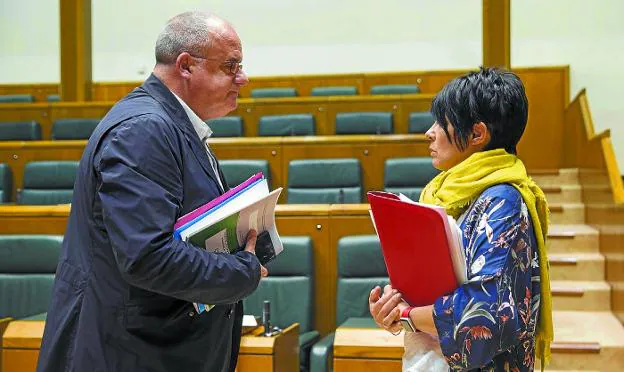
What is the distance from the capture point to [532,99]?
396cm

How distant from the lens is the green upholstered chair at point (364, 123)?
293 centimetres

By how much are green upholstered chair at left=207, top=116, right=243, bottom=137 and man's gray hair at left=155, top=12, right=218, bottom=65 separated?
2.23 metres

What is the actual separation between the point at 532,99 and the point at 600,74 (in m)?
0.51

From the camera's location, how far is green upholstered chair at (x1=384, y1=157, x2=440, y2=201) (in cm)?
230

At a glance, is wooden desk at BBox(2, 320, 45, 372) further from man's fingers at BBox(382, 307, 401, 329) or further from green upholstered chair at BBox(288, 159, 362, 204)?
green upholstered chair at BBox(288, 159, 362, 204)

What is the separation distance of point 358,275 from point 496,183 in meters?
1.09

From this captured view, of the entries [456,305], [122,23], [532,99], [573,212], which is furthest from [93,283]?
[122,23]

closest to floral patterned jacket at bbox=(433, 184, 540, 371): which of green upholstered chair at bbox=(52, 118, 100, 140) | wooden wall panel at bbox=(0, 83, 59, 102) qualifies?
green upholstered chair at bbox=(52, 118, 100, 140)

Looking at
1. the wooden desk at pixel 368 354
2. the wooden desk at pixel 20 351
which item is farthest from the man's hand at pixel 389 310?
the wooden desk at pixel 20 351

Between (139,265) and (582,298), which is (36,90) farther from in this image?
(139,265)

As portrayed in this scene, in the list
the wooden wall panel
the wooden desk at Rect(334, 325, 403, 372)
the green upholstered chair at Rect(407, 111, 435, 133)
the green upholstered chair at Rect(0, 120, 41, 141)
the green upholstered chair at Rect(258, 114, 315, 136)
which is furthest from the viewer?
the wooden wall panel

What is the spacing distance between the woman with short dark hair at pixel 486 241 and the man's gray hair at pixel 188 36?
240 mm

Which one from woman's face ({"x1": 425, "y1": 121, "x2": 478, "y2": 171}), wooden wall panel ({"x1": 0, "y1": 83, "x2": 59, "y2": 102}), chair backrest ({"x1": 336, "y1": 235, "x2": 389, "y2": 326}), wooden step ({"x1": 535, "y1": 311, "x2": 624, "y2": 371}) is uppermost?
wooden wall panel ({"x1": 0, "y1": 83, "x2": 59, "y2": 102})

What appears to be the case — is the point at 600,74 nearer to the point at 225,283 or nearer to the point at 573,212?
the point at 573,212
